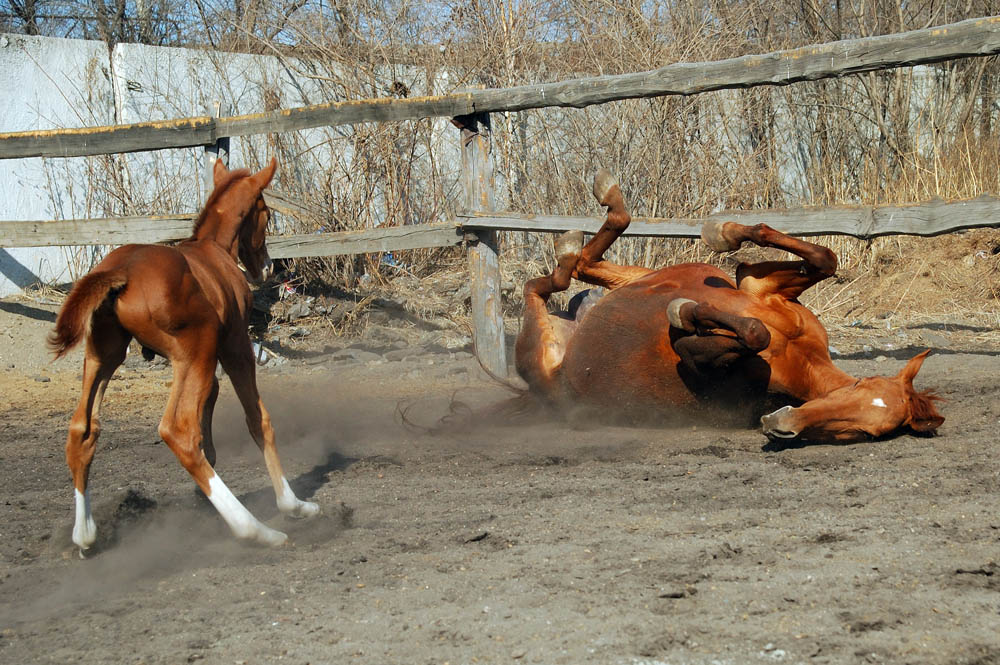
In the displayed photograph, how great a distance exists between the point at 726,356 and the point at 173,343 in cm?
255

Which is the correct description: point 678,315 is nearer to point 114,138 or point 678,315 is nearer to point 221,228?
point 221,228

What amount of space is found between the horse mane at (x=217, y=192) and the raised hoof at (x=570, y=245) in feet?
7.02

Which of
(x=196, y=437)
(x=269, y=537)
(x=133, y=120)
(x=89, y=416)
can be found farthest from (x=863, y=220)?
(x=133, y=120)

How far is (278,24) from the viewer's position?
10.6 meters

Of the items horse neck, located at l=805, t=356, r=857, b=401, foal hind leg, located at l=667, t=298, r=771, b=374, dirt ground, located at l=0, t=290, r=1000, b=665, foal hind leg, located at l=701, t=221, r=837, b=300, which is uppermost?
foal hind leg, located at l=701, t=221, r=837, b=300

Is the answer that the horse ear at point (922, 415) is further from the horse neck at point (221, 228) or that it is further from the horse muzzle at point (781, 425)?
the horse neck at point (221, 228)

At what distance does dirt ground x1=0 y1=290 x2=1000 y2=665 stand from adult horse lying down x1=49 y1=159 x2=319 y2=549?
0.74 ft

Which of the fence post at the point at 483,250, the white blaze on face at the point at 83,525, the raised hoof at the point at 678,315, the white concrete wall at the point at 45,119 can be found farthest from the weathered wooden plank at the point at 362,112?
the white concrete wall at the point at 45,119

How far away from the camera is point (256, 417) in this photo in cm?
391

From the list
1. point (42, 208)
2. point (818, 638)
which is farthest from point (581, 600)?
point (42, 208)

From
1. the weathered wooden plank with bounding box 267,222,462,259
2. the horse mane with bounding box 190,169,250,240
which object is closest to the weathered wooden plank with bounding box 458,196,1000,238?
the weathered wooden plank with bounding box 267,222,462,259

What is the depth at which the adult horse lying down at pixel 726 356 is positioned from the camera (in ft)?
14.6

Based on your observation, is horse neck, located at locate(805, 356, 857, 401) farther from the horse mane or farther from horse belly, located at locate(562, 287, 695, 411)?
the horse mane

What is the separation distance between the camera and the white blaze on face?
3.45 metres
